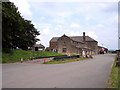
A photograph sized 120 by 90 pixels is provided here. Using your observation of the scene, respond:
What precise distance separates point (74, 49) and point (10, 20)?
64.2 metres

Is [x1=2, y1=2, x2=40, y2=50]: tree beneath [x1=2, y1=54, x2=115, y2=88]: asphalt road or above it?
above

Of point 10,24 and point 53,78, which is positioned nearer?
point 53,78

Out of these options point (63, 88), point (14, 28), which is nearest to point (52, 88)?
point (63, 88)

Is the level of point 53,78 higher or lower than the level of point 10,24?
lower

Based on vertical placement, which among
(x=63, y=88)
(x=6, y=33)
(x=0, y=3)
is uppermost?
(x=0, y=3)

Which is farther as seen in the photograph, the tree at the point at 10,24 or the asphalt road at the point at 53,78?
the tree at the point at 10,24

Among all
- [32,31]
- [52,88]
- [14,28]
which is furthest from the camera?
[32,31]

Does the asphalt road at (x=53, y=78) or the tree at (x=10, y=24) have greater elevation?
the tree at (x=10, y=24)

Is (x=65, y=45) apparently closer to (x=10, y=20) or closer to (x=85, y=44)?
(x=85, y=44)

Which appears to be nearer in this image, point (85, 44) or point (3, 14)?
point (3, 14)

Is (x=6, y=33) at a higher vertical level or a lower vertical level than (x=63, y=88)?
higher

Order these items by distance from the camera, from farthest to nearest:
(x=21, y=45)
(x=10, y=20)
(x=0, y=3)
→ (x=21, y=45), (x=10, y=20), (x=0, y=3)

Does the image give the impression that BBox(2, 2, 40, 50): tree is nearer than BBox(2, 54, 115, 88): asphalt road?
No

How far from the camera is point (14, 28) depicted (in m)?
43.7
